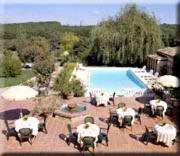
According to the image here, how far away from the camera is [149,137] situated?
13.4m

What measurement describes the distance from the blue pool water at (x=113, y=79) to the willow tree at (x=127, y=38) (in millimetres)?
2153

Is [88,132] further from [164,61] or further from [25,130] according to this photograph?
[164,61]

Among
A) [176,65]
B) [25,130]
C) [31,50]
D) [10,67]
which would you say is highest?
[31,50]

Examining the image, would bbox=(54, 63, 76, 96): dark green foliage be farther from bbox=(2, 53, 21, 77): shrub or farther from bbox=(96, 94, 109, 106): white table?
bbox=(2, 53, 21, 77): shrub

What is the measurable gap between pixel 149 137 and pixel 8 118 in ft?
21.0

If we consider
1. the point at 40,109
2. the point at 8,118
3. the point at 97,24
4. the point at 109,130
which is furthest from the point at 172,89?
the point at 97,24

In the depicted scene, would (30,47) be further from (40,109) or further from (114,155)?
(114,155)

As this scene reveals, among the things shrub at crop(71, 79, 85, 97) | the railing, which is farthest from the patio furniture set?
the railing

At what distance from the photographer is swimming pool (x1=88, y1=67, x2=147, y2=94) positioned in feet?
88.2

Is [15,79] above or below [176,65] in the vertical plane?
below

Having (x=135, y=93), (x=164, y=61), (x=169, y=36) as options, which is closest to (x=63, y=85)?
(x=135, y=93)

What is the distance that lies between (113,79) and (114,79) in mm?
84

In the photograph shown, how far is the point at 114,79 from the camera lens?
29859mm

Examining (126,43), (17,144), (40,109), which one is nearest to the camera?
(17,144)
